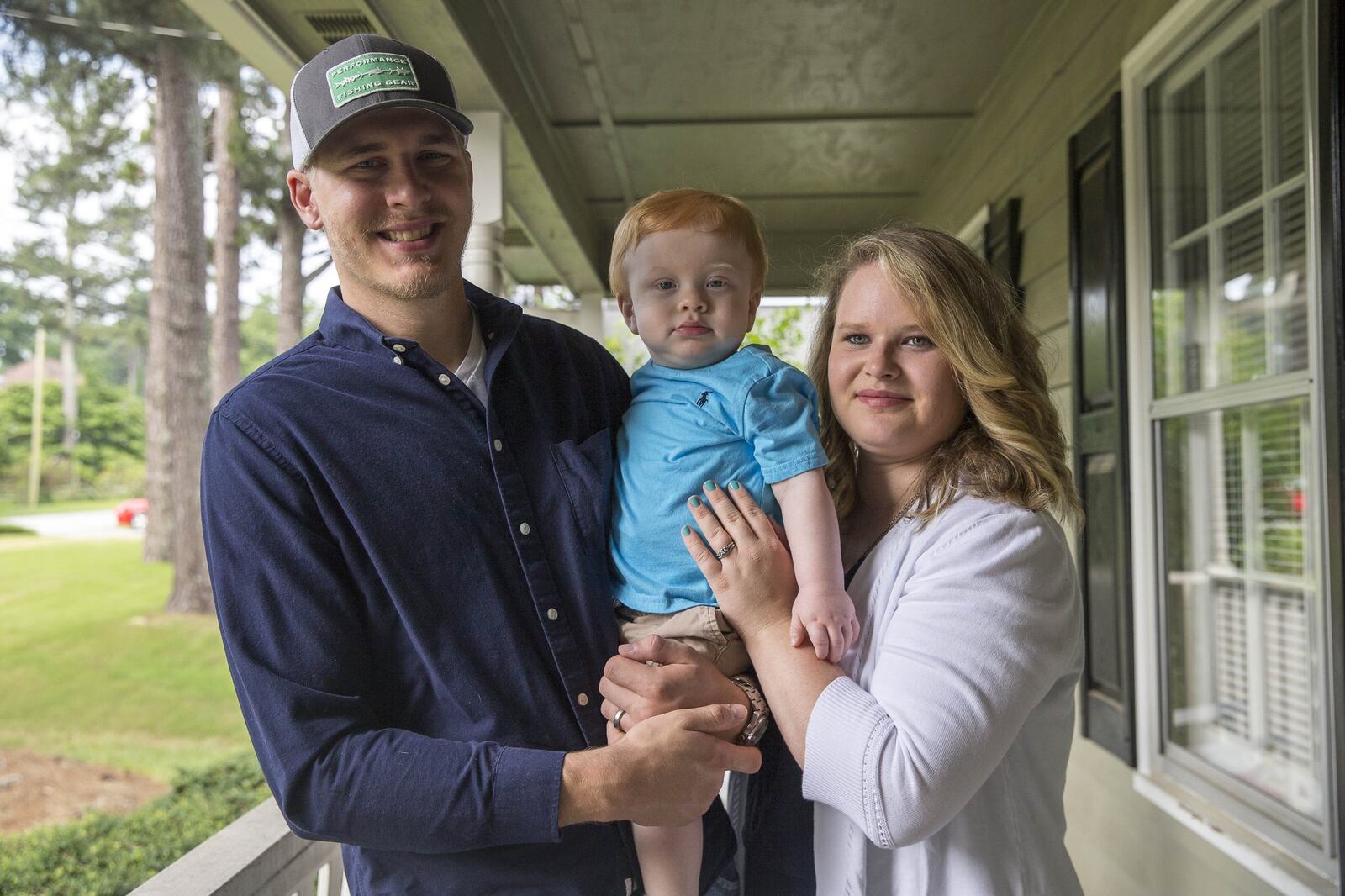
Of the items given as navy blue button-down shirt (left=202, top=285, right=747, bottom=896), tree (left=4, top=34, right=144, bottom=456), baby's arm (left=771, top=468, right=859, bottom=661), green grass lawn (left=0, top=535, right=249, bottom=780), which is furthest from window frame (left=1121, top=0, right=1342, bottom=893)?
tree (left=4, top=34, right=144, bottom=456)

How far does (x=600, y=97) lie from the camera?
14.9 feet

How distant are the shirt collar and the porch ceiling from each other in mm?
1239

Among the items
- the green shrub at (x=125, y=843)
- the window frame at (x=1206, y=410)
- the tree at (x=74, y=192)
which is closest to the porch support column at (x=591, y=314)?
the green shrub at (x=125, y=843)

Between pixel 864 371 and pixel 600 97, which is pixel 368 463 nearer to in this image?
pixel 864 371

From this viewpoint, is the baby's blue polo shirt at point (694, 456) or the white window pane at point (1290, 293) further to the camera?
the white window pane at point (1290, 293)

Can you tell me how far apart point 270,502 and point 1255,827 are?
8.03 feet

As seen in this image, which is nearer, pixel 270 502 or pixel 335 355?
pixel 270 502

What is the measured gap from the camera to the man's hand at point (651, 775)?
1.21 meters

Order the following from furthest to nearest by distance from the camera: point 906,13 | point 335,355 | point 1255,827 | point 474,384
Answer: point 906,13 → point 1255,827 → point 474,384 → point 335,355

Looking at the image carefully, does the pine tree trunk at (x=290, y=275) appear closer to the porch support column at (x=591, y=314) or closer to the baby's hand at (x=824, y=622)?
the porch support column at (x=591, y=314)

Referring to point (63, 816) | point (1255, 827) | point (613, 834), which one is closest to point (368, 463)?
point (613, 834)

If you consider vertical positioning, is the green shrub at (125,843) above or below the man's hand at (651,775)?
below

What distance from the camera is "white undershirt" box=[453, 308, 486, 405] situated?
1.45 meters

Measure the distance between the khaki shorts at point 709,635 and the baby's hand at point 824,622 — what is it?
111 mm
